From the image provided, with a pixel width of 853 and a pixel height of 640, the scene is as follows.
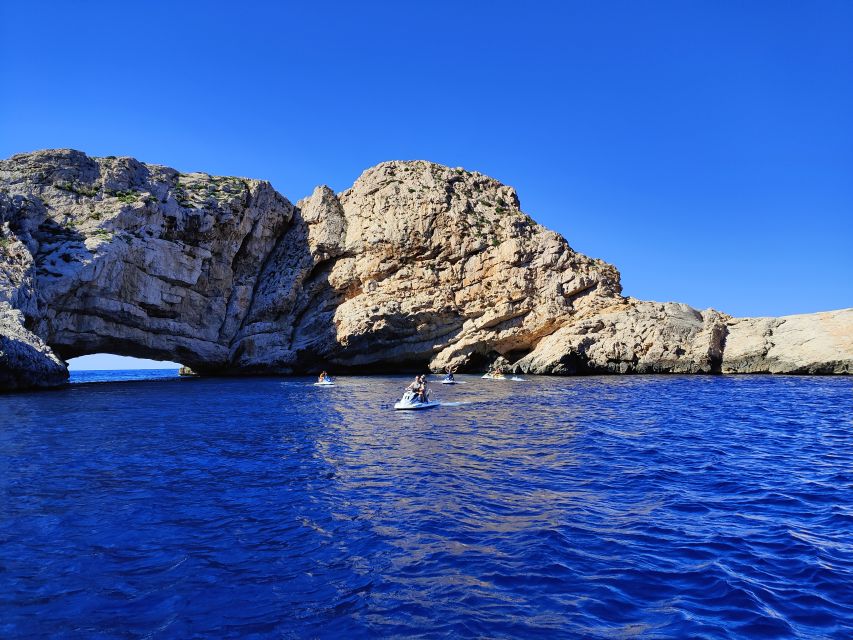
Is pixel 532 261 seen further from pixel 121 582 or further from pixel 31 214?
pixel 121 582

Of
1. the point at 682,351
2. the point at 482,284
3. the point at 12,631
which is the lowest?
the point at 12,631

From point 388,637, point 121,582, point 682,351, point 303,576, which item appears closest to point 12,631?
point 121,582

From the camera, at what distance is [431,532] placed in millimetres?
10758

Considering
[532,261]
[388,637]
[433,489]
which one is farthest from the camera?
[532,261]

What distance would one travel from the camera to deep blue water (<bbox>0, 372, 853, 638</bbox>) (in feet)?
24.6

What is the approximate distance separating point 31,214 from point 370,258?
33.0 m

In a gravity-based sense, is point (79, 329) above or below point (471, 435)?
above

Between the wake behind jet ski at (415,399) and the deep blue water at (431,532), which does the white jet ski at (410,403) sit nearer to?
the wake behind jet ski at (415,399)

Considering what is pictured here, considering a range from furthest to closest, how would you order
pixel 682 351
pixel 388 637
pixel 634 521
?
1. pixel 682 351
2. pixel 634 521
3. pixel 388 637

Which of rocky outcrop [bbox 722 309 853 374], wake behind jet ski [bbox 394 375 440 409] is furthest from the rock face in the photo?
wake behind jet ski [bbox 394 375 440 409]

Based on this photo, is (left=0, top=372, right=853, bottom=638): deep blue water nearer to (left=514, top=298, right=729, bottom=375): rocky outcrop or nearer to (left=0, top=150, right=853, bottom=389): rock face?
(left=514, top=298, right=729, bottom=375): rocky outcrop

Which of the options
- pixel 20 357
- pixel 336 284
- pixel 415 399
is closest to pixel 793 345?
pixel 415 399

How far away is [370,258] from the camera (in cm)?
6675

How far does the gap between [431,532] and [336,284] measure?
2285 inches
